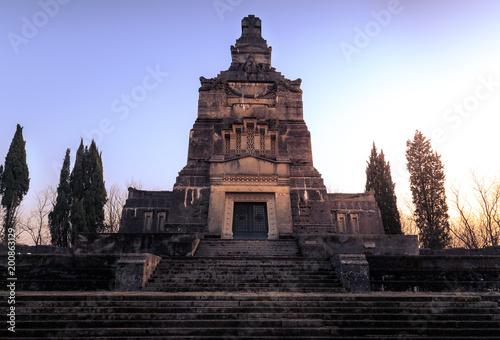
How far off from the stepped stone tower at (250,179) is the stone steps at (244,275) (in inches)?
246

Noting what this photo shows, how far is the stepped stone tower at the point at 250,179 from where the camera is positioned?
18.0 m

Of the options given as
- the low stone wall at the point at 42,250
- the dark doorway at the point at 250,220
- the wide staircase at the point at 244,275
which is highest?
the dark doorway at the point at 250,220

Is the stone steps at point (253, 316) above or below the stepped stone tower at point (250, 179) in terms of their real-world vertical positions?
below

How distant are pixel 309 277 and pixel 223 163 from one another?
34.2ft

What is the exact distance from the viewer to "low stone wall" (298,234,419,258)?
1280 centimetres

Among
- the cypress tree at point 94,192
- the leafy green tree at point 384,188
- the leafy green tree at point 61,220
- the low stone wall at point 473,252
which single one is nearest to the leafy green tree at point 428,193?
the leafy green tree at point 384,188

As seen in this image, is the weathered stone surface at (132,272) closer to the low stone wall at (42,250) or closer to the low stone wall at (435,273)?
the low stone wall at (435,273)

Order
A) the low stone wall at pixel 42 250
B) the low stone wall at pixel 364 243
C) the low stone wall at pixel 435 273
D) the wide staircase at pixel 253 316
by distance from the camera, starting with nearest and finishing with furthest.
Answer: the wide staircase at pixel 253 316, the low stone wall at pixel 435 273, the low stone wall at pixel 364 243, the low stone wall at pixel 42 250

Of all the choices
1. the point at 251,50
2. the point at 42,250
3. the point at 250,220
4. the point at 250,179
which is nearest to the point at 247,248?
the point at 250,220

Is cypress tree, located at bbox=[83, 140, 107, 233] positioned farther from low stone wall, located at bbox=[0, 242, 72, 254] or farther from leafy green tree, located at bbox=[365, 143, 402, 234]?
leafy green tree, located at bbox=[365, 143, 402, 234]

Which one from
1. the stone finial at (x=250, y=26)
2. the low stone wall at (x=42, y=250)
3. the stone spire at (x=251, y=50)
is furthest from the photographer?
the stone finial at (x=250, y=26)

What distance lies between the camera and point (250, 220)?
60.1 ft

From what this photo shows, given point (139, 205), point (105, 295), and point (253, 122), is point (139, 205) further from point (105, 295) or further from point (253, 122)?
point (105, 295)

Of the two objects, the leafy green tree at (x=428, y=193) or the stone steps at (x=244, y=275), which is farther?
the leafy green tree at (x=428, y=193)
